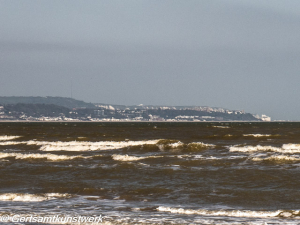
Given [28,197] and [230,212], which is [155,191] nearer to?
[230,212]

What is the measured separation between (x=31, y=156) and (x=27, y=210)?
69.1 ft

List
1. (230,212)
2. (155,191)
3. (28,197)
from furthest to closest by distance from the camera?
(155,191) → (28,197) → (230,212)

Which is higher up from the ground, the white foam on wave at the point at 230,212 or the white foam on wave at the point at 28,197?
the white foam on wave at the point at 230,212

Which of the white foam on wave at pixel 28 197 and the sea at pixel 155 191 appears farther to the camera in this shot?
the white foam on wave at pixel 28 197

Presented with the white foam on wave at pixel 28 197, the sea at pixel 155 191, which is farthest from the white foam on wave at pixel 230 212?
the white foam on wave at pixel 28 197

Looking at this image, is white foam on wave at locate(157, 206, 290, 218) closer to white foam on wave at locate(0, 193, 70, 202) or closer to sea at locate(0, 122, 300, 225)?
sea at locate(0, 122, 300, 225)

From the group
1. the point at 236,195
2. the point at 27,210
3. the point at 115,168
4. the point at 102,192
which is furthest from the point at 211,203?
the point at 115,168

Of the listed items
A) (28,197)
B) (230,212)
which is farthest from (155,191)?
(28,197)

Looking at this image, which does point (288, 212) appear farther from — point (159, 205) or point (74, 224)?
point (74, 224)

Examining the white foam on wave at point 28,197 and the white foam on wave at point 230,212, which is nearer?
the white foam on wave at point 230,212

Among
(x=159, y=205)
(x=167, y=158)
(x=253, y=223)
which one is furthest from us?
(x=167, y=158)

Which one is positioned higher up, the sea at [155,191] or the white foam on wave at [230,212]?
the white foam on wave at [230,212]

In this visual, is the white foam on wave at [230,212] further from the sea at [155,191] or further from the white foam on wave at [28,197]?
the white foam on wave at [28,197]

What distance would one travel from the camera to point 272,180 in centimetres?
2089
